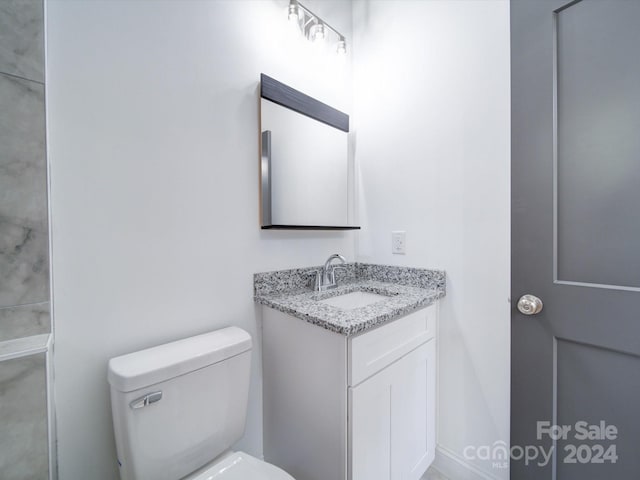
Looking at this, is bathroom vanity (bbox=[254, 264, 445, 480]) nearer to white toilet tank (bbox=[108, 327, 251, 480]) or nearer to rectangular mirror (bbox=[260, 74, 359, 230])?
white toilet tank (bbox=[108, 327, 251, 480])

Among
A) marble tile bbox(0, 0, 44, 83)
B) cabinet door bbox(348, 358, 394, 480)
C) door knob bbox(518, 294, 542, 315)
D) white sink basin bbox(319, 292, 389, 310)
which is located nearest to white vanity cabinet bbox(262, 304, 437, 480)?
cabinet door bbox(348, 358, 394, 480)

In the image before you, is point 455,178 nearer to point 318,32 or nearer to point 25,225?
point 318,32

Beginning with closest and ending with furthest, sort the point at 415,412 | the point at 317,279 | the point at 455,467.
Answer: the point at 415,412 < the point at 455,467 < the point at 317,279

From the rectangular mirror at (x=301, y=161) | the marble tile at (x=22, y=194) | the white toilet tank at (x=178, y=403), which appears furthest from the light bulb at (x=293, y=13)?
the white toilet tank at (x=178, y=403)

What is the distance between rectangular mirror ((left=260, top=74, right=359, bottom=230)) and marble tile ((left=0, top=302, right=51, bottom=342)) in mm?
770

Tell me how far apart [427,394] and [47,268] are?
151 cm

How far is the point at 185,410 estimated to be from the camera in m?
0.84

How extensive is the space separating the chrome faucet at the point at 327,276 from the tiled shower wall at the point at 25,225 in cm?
101

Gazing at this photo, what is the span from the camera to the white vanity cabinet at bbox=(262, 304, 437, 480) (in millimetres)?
885

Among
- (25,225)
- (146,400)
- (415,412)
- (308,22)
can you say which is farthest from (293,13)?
(415,412)

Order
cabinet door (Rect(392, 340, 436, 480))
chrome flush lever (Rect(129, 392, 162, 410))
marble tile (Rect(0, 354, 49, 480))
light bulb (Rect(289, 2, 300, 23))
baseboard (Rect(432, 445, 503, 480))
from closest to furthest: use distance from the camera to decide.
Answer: marble tile (Rect(0, 354, 49, 480)) → chrome flush lever (Rect(129, 392, 162, 410)) → cabinet door (Rect(392, 340, 436, 480)) → baseboard (Rect(432, 445, 503, 480)) → light bulb (Rect(289, 2, 300, 23))

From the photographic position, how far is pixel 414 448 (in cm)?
116

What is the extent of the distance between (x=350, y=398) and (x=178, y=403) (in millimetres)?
547

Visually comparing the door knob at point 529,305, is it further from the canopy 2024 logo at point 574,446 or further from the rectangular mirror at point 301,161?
the rectangular mirror at point 301,161
